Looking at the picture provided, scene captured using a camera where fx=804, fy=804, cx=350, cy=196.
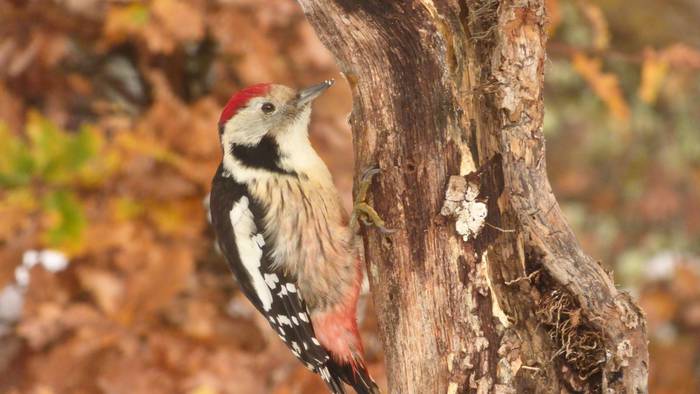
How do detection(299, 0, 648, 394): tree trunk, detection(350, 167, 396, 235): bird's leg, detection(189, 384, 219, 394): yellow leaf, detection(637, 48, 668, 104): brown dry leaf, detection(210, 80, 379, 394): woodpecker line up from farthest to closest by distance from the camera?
detection(637, 48, 668, 104): brown dry leaf
detection(189, 384, 219, 394): yellow leaf
detection(210, 80, 379, 394): woodpecker
detection(350, 167, 396, 235): bird's leg
detection(299, 0, 648, 394): tree trunk

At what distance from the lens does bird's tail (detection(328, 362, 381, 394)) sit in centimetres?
279

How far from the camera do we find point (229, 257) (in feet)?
9.56

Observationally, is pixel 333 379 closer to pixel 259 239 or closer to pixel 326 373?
pixel 326 373

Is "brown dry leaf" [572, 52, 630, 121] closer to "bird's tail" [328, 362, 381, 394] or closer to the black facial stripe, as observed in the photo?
the black facial stripe

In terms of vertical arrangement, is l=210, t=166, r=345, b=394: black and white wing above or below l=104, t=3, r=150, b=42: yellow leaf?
below

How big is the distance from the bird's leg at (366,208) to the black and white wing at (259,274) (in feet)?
1.60

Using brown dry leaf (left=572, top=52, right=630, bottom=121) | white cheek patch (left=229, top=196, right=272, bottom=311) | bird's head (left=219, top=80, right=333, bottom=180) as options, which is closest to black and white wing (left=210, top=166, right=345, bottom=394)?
white cheek patch (left=229, top=196, right=272, bottom=311)

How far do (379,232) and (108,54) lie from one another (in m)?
3.19

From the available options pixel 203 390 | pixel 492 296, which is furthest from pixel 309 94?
pixel 203 390

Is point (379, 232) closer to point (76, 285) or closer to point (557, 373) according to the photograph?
point (557, 373)

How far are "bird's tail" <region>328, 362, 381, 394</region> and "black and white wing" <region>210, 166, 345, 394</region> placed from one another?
5 cm

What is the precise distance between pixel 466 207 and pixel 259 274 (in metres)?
1.00

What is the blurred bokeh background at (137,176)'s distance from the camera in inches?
151

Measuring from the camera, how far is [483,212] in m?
2.05
